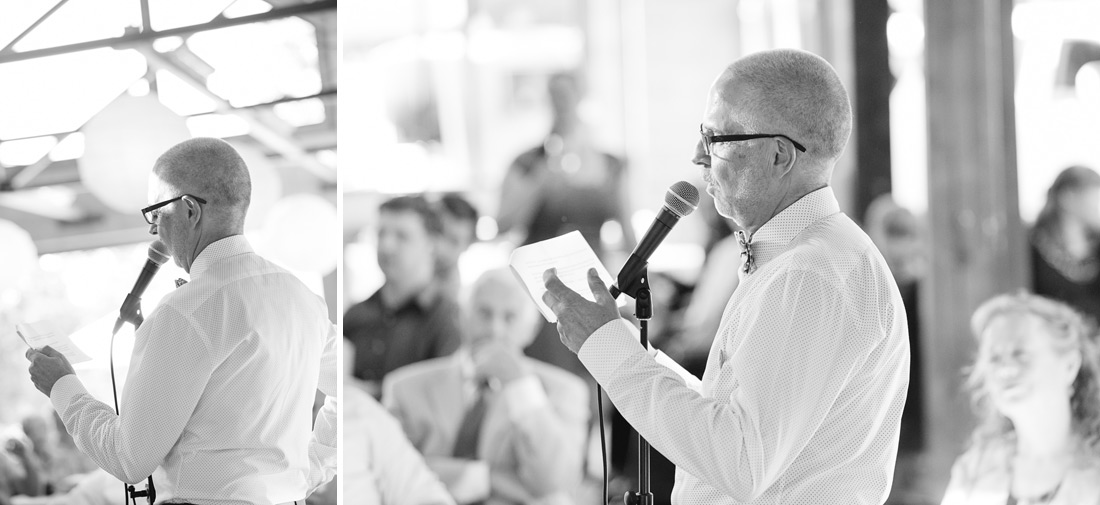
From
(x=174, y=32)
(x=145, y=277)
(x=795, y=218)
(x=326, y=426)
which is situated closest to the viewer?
(x=795, y=218)

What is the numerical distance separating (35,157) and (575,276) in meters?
2.54

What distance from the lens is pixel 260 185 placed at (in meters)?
3.30

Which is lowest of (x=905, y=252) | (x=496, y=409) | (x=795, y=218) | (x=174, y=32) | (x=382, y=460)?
(x=382, y=460)

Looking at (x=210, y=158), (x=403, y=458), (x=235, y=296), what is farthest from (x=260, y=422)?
(x=403, y=458)

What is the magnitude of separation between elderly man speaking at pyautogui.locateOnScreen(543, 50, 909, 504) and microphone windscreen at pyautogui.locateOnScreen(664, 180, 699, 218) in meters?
0.04

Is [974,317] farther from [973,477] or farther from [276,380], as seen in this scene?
[276,380]

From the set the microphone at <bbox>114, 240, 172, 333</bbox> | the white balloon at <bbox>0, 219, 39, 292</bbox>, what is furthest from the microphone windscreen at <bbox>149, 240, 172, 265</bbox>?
the white balloon at <bbox>0, 219, 39, 292</bbox>

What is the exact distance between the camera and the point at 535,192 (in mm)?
4578

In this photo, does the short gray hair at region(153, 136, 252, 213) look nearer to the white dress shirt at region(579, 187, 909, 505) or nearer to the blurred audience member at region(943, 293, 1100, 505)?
the white dress shirt at region(579, 187, 909, 505)

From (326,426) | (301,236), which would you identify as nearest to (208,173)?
(326,426)

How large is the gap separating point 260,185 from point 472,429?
1.69 m

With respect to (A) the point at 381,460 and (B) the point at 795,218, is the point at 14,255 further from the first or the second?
(B) the point at 795,218

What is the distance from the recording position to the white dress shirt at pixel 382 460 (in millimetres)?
4352

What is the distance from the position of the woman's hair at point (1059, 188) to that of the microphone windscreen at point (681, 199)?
3.22 metres
